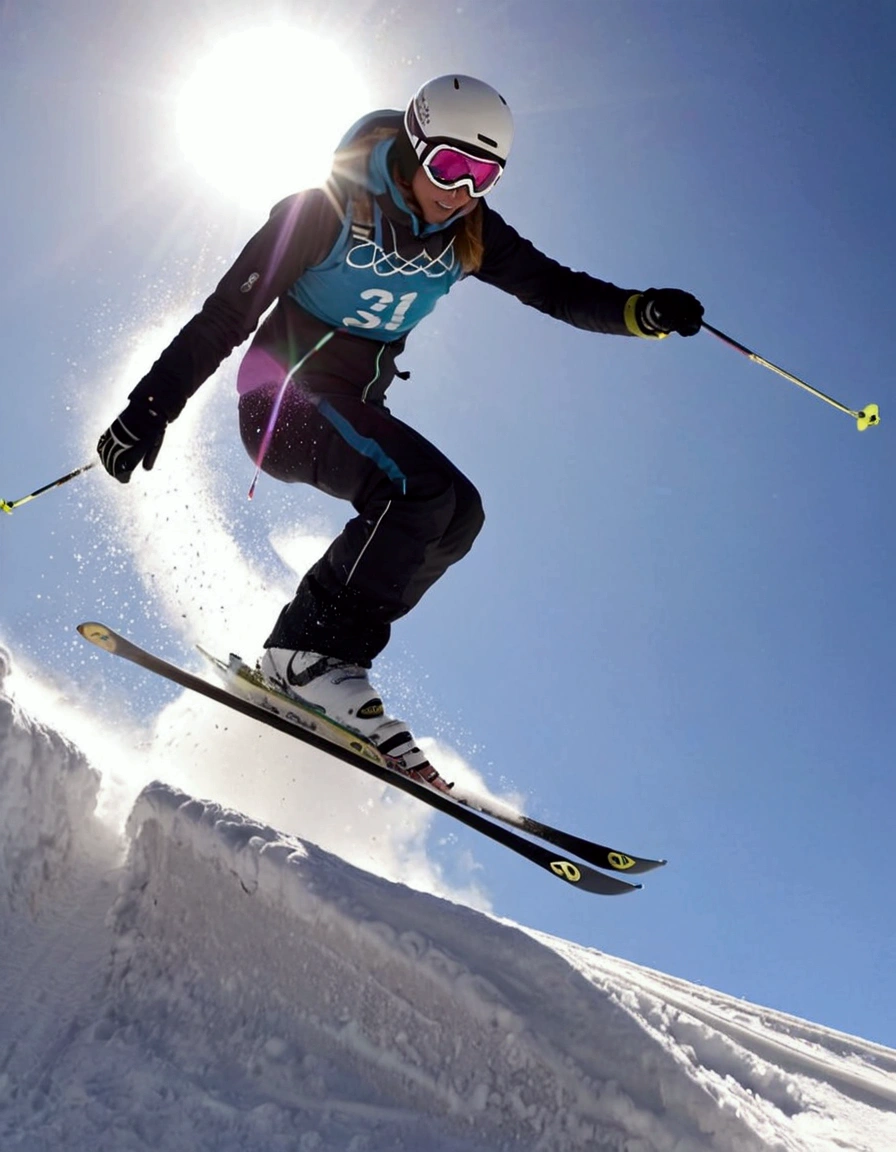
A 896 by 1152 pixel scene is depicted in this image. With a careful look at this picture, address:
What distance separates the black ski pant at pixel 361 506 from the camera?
428cm

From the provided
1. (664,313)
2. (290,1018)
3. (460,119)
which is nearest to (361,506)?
(460,119)

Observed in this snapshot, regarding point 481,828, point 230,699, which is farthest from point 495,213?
point 481,828

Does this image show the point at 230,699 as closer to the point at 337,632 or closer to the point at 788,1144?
the point at 337,632

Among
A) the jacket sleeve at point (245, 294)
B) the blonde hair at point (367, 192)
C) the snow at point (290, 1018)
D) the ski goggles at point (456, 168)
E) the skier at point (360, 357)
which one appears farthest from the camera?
the blonde hair at point (367, 192)

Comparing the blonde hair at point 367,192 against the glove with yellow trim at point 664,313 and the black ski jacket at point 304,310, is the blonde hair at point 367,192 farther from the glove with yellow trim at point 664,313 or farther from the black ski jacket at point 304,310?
the glove with yellow trim at point 664,313

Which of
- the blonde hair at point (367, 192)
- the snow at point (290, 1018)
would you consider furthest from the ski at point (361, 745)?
the blonde hair at point (367, 192)

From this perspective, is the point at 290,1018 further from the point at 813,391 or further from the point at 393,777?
the point at 813,391

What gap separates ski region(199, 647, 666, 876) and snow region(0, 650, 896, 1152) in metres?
1.42

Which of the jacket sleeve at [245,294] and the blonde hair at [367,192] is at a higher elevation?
the blonde hair at [367,192]

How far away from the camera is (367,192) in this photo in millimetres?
4512

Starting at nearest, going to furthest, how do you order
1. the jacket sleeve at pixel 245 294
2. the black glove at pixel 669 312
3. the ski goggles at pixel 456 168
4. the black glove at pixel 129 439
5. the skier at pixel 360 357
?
1. the black glove at pixel 129 439
2. the jacket sleeve at pixel 245 294
3. the skier at pixel 360 357
4. the ski goggles at pixel 456 168
5. the black glove at pixel 669 312

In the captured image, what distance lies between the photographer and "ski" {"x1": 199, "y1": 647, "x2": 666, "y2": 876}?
4664 mm

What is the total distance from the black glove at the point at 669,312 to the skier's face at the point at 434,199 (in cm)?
138

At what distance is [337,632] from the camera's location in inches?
177
